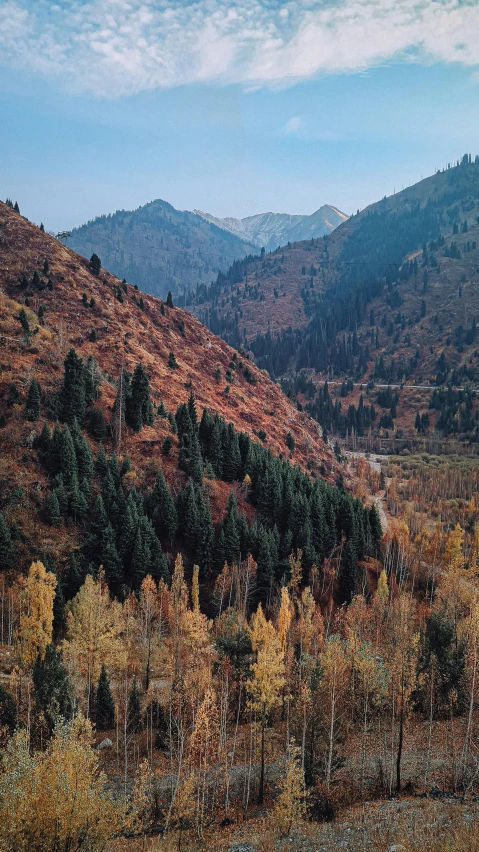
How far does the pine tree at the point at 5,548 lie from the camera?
72.8 metres

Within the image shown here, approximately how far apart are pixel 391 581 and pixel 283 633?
38.3 metres

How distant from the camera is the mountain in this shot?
81000 mm

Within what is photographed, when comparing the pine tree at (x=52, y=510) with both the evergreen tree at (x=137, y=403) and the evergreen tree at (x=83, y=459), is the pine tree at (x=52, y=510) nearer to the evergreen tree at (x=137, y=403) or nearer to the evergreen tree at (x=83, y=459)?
the evergreen tree at (x=83, y=459)

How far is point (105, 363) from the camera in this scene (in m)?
123

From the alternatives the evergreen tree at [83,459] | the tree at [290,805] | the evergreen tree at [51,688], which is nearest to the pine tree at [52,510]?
the evergreen tree at [83,459]

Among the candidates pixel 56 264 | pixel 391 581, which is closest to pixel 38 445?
pixel 391 581

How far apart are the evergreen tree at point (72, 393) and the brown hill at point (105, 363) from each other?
135 inches

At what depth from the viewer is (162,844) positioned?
3972 centimetres

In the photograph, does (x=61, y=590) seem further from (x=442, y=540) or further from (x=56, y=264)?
(x=56, y=264)

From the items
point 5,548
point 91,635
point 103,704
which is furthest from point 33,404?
point 103,704

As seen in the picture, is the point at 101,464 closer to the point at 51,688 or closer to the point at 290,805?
the point at 51,688

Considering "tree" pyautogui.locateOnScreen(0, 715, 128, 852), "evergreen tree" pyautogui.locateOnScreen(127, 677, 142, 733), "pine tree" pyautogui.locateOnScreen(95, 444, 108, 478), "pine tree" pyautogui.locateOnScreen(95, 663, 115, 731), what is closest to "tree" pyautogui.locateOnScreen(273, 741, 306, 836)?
"tree" pyautogui.locateOnScreen(0, 715, 128, 852)

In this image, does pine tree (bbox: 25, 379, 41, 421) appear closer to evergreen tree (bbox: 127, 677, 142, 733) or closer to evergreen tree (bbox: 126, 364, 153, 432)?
evergreen tree (bbox: 126, 364, 153, 432)

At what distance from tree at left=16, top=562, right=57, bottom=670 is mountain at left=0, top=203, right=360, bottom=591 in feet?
38.5
